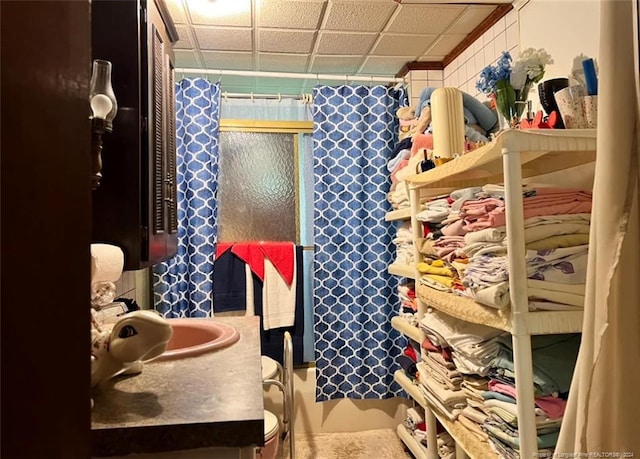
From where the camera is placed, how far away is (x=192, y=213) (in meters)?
2.32

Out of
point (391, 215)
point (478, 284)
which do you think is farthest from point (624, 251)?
point (391, 215)

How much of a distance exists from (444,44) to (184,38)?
4.13 ft

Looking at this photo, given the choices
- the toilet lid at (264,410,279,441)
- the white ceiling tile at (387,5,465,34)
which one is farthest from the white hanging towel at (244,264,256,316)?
the white ceiling tile at (387,5,465,34)

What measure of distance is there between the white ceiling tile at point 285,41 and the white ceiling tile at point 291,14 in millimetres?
63

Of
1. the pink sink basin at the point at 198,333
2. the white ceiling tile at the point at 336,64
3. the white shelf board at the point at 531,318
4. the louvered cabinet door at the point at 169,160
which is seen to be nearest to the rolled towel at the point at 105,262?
the pink sink basin at the point at 198,333

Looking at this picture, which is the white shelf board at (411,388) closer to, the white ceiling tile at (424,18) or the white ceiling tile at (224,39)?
the white ceiling tile at (424,18)

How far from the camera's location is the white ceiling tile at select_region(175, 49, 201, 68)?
88.9 inches

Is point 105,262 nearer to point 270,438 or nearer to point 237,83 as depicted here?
point 270,438

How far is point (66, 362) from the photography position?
39 centimetres

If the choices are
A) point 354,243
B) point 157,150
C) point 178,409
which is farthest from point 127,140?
point 354,243

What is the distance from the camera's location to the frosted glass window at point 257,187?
8.23 feet

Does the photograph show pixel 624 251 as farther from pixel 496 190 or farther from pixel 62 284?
pixel 62 284

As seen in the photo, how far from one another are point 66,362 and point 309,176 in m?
2.24

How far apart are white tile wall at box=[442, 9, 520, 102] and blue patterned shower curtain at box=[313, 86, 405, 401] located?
1.00ft
